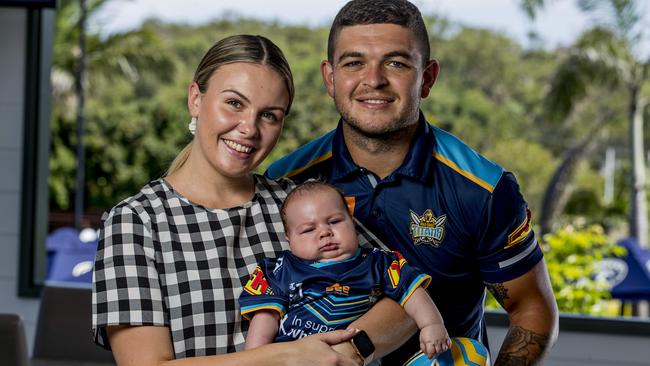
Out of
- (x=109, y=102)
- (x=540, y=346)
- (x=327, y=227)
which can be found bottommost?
(x=109, y=102)

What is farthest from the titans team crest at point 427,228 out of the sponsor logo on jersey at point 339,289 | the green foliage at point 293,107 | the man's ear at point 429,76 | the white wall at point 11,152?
the green foliage at point 293,107

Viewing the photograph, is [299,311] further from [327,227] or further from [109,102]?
[109,102]

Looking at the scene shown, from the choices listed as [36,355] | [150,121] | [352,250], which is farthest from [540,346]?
[150,121]

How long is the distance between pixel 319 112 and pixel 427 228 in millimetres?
16825

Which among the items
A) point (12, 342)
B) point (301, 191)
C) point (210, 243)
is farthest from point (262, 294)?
point (12, 342)

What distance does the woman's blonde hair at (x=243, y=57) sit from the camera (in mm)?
1592

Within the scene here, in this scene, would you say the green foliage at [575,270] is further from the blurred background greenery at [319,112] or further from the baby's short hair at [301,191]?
the blurred background greenery at [319,112]

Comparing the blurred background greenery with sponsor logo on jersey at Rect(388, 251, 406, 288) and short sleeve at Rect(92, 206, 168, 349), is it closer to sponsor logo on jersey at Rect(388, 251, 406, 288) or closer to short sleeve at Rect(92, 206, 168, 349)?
sponsor logo on jersey at Rect(388, 251, 406, 288)

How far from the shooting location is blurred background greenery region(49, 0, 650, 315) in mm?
18500

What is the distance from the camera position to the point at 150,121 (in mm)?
19516

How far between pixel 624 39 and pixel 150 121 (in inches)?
386

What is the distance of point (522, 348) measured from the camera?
203cm

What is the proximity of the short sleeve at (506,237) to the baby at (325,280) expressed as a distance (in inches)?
14.1

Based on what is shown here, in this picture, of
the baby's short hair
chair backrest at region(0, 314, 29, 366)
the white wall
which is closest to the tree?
the white wall
